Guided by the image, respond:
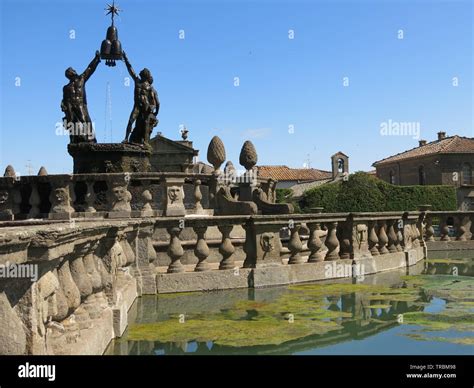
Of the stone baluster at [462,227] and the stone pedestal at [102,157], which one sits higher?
the stone pedestal at [102,157]

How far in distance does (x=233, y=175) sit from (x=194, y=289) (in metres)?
5.78

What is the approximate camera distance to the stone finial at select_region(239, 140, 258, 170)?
14.8 metres

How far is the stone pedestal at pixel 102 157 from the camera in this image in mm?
14227

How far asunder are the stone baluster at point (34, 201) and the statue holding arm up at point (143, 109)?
3.90 m

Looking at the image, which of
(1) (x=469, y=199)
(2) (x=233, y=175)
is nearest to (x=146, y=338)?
(2) (x=233, y=175)

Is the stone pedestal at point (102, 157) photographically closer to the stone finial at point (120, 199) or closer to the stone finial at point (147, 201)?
the stone finial at point (147, 201)

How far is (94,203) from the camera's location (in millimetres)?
12023

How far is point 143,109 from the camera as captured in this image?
15578mm

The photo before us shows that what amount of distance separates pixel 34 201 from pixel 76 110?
3672mm

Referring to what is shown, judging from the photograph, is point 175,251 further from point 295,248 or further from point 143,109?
point 143,109

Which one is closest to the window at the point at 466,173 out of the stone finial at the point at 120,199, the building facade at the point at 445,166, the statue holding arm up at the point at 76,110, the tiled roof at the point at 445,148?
the building facade at the point at 445,166

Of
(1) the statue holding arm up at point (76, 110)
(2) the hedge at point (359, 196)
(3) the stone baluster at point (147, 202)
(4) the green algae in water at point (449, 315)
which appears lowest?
(4) the green algae in water at point (449, 315)

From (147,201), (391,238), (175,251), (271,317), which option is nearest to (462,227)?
(391,238)
